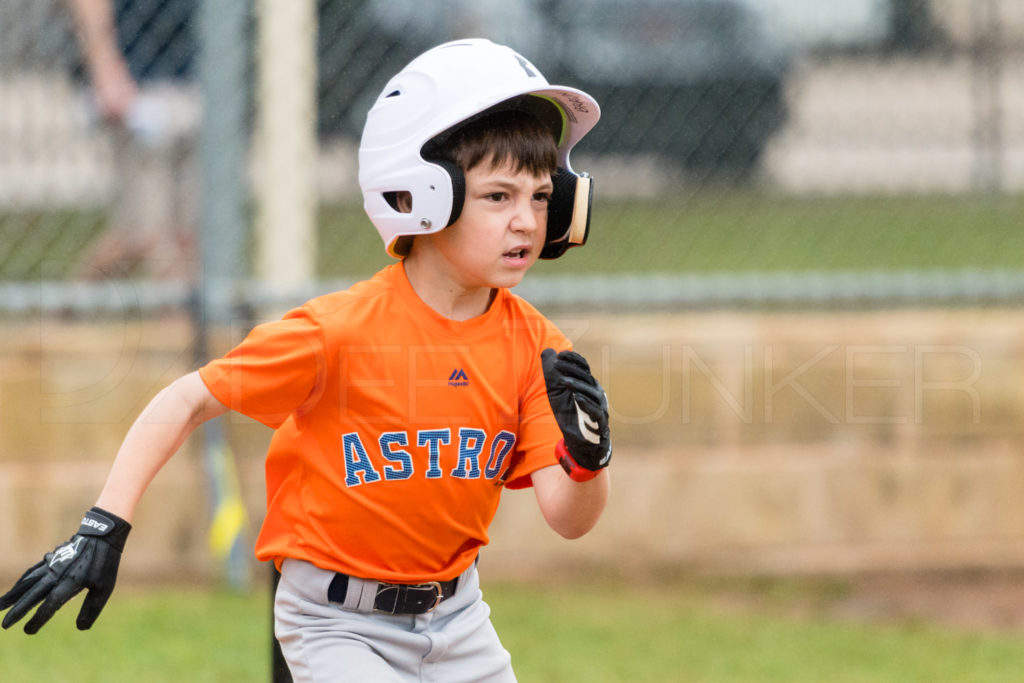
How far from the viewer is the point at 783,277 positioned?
17.2ft

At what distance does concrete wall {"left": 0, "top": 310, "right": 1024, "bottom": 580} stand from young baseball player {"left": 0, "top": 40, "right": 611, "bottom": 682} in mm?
2040

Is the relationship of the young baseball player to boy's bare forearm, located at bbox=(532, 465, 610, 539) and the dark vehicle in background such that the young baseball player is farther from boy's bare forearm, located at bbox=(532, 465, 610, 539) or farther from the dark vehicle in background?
the dark vehicle in background

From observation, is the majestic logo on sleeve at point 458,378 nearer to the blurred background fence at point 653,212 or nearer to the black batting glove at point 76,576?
the black batting glove at point 76,576

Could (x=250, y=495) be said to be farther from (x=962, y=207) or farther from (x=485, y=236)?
(x=962, y=207)

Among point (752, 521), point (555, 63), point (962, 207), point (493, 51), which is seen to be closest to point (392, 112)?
point (493, 51)

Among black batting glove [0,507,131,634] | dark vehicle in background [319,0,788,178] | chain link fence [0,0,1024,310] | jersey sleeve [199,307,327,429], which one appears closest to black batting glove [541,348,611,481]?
jersey sleeve [199,307,327,429]

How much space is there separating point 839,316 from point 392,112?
2.91m

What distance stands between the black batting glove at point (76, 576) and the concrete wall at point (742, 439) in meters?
2.29

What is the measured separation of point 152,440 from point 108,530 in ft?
0.62

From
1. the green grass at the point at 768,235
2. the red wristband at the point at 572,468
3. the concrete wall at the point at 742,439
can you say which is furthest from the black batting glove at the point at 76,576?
the green grass at the point at 768,235

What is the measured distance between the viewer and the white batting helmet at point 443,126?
8.66 ft

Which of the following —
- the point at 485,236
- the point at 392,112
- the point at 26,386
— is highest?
the point at 392,112

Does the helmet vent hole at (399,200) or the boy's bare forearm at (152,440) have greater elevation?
the helmet vent hole at (399,200)

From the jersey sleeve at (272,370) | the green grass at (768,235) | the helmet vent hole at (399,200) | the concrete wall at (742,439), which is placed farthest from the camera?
the green grass at (768,235)
